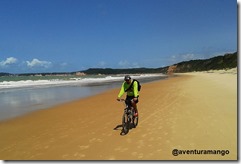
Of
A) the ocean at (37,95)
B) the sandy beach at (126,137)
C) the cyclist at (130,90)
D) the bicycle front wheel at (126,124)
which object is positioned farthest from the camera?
the ocean at (37,95)

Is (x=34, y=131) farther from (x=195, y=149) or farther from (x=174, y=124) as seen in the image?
(x=195, y=149)

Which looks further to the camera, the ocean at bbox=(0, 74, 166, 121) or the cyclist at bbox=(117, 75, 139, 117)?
the ocean at bbox=(0, 74, 166, 121)

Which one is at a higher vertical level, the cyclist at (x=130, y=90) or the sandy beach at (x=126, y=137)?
the cyclist at (x=130, y=90)

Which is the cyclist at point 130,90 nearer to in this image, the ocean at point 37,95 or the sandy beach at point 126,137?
the sandy beach at point 126,137

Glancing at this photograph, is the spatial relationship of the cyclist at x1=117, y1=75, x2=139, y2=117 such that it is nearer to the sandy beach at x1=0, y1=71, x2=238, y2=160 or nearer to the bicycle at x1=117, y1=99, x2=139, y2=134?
the bicycle at x1=117, y1=99, x2=139, y2=134

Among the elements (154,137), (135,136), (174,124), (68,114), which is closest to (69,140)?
(135,136)

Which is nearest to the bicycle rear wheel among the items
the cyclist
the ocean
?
the cyclist

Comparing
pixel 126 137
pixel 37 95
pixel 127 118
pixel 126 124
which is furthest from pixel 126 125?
pixel 37 95

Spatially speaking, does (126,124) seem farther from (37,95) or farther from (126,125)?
(37,95)

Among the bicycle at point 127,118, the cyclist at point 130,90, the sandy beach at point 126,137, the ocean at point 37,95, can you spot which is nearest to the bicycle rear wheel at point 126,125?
the bicycle at point 127,118

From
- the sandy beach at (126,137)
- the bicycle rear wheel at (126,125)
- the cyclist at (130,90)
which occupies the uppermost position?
the cyclist at (130,90)

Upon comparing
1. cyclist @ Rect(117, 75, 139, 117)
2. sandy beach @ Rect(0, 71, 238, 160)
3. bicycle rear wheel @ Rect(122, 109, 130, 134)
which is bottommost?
sandy beach @ Rect(0, 71, 238, 160)

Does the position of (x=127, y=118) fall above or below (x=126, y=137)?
above

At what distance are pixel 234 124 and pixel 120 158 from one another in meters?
4.13
